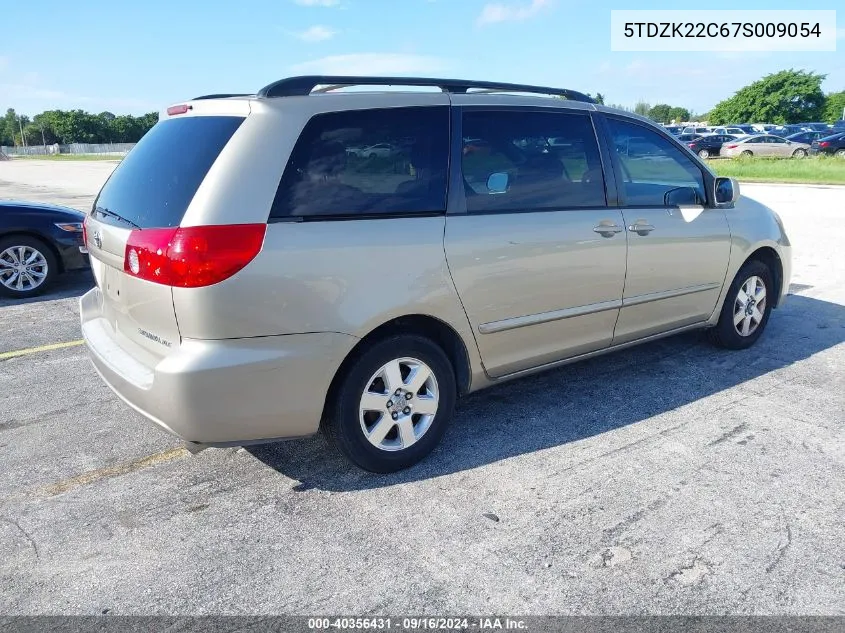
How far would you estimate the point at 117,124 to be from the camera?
12494 centimetres

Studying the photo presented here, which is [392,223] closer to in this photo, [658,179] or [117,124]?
[658,179]

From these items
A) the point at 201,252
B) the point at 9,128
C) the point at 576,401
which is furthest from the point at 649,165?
the point at 9,128

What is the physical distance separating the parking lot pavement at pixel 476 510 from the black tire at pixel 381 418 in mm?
111

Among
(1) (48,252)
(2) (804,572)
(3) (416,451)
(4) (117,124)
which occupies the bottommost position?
(2) (804,572)

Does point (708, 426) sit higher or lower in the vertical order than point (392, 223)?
lower

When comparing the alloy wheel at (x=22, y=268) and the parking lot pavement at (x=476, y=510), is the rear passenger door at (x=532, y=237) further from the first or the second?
the alloy wheel at (x=22, y=268)

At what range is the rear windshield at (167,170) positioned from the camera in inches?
113

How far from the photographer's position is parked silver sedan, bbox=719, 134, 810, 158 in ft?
109

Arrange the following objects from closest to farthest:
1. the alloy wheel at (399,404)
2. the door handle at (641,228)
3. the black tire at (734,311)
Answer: the alloy wheel at (399,404) → the door handle at (641,228) → the black tire at (734,311)

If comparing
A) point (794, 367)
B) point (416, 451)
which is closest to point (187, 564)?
point (416, 451)

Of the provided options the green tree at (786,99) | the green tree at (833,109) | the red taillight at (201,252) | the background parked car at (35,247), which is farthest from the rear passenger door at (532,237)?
the green tree at (833,109)

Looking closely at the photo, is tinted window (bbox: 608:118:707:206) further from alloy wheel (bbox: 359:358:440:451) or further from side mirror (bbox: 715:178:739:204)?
alloy wheel (bbox: 359:358:440:451)

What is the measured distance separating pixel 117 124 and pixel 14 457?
13790 centimetres

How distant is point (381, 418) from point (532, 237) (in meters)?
1.26
